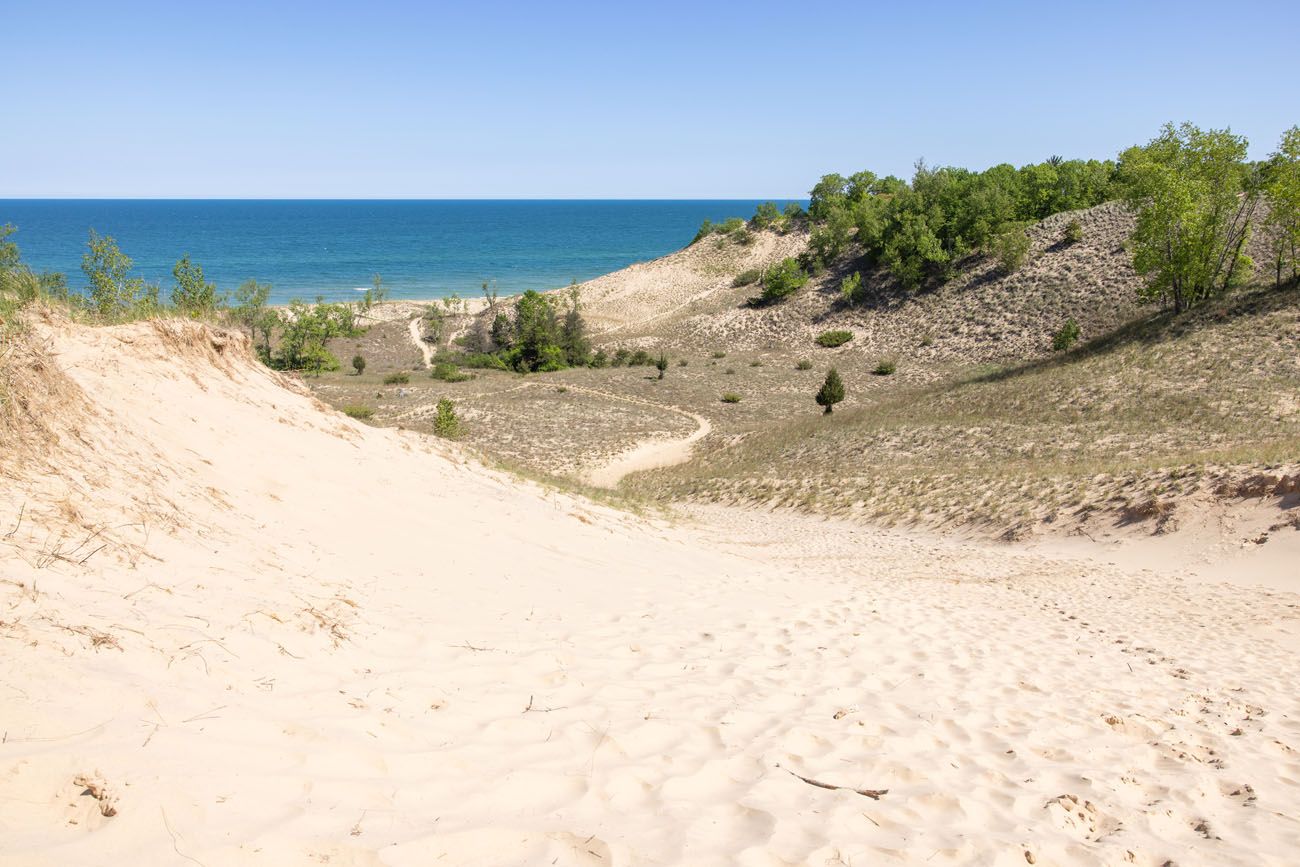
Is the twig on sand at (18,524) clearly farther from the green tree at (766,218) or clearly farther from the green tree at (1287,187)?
the green tree at (766,218)

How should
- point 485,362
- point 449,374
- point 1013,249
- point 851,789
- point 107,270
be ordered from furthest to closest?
point 485,362 → point 1013,249 → point 449,374 → point 107,270 → point 851,789

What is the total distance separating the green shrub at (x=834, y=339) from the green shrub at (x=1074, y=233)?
1701cm

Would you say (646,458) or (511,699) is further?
(646,458)

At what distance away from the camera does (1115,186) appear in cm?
6362

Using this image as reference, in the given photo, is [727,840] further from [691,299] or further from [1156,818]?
[691,299]

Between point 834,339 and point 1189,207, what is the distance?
1050 inches

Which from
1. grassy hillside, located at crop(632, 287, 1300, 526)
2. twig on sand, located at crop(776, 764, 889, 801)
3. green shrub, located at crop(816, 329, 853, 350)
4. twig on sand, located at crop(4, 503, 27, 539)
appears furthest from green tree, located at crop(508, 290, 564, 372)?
twig on sand, located at crop(776, 764, 889, 801)

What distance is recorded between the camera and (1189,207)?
3409 centimetres

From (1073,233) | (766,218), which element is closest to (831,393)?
(1073,233)

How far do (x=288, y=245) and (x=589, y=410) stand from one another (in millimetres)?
165742

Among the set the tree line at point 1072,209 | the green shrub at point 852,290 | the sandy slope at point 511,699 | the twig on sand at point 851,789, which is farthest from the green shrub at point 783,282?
the twig on sand at point 851,789

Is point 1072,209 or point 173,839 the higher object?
point 1072,209

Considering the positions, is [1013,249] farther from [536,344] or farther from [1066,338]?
[536,344]

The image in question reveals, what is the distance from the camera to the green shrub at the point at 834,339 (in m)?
58.4
